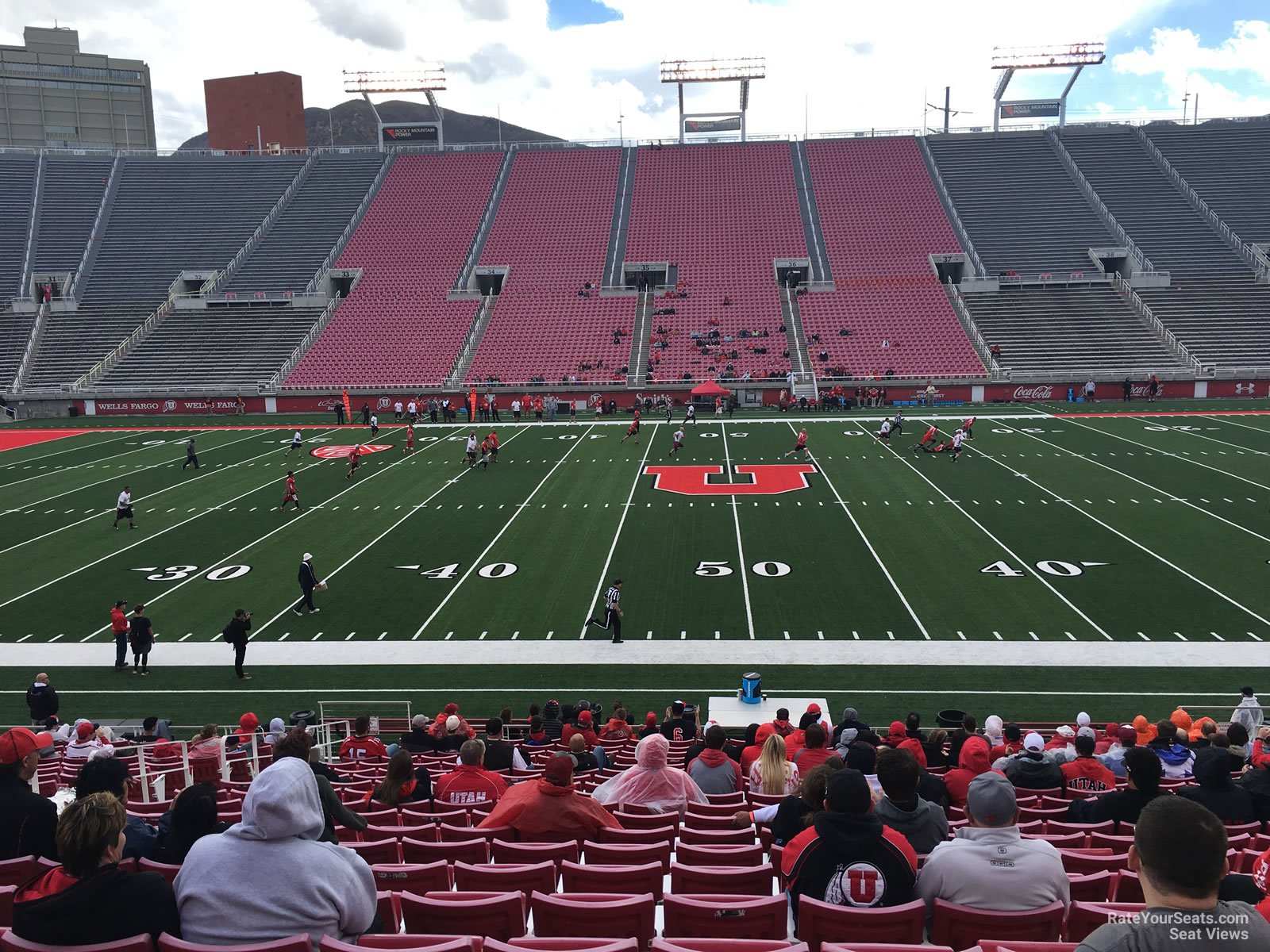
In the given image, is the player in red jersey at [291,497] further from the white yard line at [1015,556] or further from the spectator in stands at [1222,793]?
the spectator in stands at [1222,793]

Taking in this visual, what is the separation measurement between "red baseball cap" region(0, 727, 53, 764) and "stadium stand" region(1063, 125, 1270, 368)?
183 ft

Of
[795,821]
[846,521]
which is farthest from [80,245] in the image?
[795,821]

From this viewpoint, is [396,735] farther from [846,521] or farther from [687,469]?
[687,469]

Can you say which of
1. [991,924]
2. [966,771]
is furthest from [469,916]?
[966,771]

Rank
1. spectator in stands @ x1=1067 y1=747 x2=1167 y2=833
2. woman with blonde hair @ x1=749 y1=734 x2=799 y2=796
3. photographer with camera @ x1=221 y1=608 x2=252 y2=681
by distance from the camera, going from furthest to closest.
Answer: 1. photographer with camera @ x1=221 y1=608 x2=252 y2=681
2. woman with blonde hair @ x1=749 y1=734 x2=799 y2=796
3. spectator in stands @ x1=1067 y1=747 x2=1167 y2=833

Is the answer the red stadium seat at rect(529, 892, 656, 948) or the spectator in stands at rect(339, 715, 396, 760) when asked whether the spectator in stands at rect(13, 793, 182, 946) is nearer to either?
the red stadium seat at rect(529, 892, 656, 948)

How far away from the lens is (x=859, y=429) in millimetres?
39812

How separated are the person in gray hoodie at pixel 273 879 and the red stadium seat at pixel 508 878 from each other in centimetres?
105

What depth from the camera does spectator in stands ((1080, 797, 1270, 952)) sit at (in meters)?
2.52

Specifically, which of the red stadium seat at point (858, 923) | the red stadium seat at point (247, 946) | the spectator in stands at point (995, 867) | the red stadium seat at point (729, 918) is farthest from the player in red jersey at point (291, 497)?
the spectator in stands at point (995, 867)

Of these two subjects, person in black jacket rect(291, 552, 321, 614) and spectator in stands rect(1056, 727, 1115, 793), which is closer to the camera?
spectator in stands rect(1056, 727, 1115, 793)

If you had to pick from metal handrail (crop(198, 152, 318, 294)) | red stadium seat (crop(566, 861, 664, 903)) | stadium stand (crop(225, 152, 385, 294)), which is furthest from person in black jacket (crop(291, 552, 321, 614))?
metal handrail (crop(198, 152, 318, 294))

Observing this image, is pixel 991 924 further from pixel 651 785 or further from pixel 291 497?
pixel 291 497

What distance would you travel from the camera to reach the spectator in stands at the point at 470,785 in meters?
7.00
